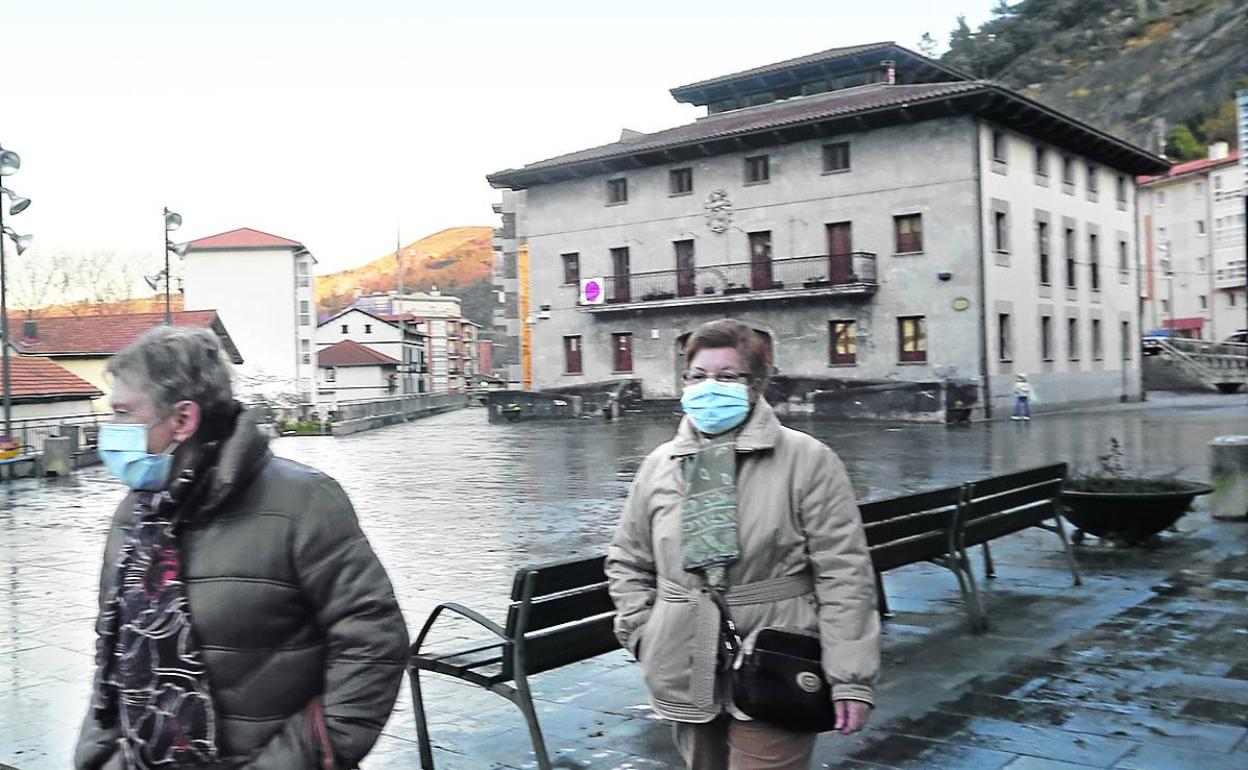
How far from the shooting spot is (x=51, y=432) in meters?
30.3

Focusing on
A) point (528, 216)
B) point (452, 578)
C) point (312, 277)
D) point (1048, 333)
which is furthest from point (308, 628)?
point (312, 277)

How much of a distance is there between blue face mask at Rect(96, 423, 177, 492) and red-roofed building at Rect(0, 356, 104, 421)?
3800cm

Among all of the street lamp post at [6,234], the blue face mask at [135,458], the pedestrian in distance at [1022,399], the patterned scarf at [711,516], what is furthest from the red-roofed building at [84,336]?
the blue face mask at [135,458]

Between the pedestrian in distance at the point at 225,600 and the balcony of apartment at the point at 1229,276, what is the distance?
84.3 m

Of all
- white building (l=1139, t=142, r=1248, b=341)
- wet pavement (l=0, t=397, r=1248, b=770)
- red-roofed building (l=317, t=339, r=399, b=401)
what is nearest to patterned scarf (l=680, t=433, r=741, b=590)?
wet pavement (l=0, t=397, r=1248, b=770)

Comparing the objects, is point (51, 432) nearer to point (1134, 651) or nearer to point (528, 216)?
point (528, 216)

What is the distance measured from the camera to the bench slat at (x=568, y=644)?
184 inches

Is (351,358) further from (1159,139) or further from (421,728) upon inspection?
(421,728)

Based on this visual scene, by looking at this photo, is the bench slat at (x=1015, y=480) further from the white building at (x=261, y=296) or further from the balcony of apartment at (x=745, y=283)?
the white building at (x=261, y=296)

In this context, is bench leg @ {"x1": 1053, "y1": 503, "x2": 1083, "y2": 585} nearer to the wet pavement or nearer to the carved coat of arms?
the wet pavement

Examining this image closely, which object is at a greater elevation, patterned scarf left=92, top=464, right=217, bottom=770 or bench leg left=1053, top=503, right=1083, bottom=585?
patterned scarf left=92, top=464, right=217, bottom=770

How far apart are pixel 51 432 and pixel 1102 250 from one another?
122 ft

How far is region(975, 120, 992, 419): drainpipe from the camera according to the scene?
119 feet

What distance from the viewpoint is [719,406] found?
10.3 ft
